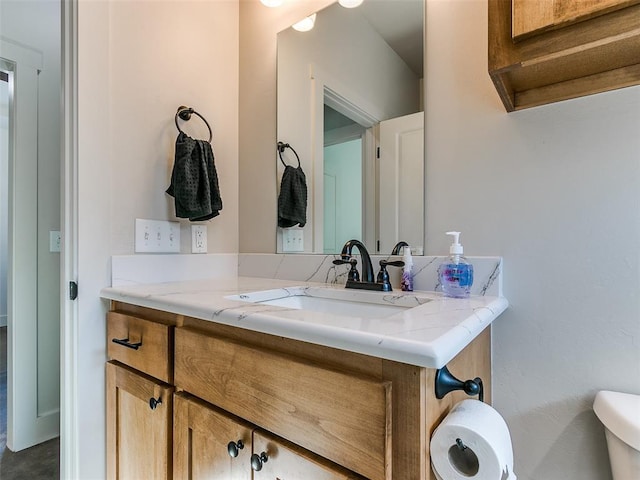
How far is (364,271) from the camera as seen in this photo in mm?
1095

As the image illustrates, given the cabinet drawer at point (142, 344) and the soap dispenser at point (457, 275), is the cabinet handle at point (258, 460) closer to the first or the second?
the cabinet drawer at point (142, 344)

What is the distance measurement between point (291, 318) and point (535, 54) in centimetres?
71

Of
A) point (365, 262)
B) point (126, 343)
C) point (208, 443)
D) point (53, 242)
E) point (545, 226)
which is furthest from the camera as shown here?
point (53, 242)

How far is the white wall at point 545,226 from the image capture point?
0.78m

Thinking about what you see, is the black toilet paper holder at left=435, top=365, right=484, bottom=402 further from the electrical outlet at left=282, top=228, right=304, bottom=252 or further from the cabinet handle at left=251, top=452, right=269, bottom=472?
the electrical outlet at left=282, top=228, right=304, bottom=252

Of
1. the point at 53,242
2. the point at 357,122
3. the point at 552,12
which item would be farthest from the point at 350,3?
the point at 53,242

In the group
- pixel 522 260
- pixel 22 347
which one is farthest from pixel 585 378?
pixel 22 347

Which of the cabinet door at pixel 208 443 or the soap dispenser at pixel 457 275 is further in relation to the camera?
the soap dispenser at pixel 457 275

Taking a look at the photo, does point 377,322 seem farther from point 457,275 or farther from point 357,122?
point 357,122

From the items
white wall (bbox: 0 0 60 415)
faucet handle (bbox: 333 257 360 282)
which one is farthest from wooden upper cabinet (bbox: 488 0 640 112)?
white wall (bbox: 0 0 60 415)

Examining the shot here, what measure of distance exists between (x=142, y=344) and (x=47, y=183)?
4.65 feet

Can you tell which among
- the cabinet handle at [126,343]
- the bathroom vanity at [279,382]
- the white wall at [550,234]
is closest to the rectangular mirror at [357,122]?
the white wall at [550,234]

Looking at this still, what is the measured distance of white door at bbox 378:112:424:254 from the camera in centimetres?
108

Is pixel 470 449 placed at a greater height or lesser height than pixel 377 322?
lesser
